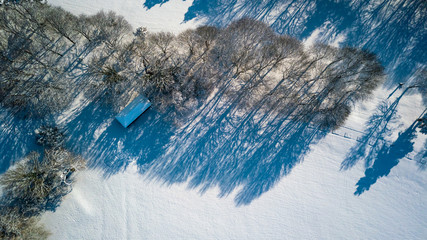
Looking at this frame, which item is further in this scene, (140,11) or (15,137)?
(140,11)

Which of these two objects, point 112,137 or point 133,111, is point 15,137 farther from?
point 133,111

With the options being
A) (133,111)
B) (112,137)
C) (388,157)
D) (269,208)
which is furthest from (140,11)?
(388,157)

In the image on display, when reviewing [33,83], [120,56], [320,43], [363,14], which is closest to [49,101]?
[33,83]

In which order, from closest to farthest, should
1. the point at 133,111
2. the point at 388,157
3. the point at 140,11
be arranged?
the point at 133,111 → the point at 388,157 → the point at 140,11

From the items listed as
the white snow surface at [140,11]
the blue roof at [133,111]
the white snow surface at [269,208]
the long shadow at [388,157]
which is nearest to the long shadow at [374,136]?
the long shadow at [388,157]

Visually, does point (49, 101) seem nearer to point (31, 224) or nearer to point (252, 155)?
point (31, 224)

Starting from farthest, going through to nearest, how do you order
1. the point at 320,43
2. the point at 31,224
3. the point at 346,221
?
the point at 320,43, the point at 346,221, the point at 31,224
